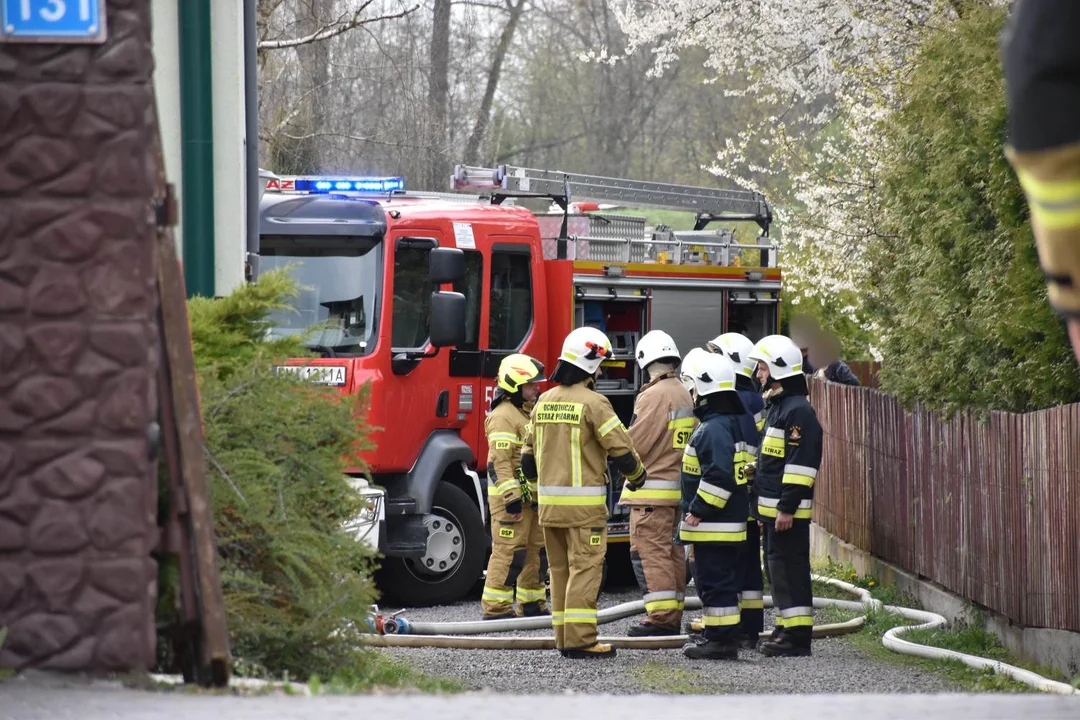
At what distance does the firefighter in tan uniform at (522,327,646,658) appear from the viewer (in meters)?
9.18

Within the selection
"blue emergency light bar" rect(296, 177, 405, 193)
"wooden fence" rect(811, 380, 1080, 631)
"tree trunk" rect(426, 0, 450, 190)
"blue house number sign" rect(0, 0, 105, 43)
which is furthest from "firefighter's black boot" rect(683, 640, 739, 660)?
"tree trunk" rect(426, 0, 450, 190)

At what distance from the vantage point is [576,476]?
9336 millimetres

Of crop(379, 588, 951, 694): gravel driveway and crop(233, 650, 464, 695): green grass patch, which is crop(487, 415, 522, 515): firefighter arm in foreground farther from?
crop(233, 650, 464, 695): green grass patch

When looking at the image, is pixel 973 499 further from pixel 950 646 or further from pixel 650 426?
pixel 650 426

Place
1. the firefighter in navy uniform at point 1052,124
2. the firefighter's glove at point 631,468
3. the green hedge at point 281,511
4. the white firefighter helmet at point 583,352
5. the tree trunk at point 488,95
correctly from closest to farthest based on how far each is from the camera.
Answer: the firefighter in navy uniform at point 1052,124 < the green hedge at point 281,511 < the firefighter's glove at point 631,468 < the white firefighter helmet at point 583,352 < the tree trunk at point 488,95

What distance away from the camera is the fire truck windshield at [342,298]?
1116 cm

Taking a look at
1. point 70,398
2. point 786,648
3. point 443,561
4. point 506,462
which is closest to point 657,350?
point 506,462

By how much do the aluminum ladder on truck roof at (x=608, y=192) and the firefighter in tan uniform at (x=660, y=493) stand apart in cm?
232

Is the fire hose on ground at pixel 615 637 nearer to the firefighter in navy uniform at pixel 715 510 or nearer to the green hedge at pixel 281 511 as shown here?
the firefighter in navy uniform at pixel 715 510

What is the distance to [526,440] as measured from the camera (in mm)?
10000

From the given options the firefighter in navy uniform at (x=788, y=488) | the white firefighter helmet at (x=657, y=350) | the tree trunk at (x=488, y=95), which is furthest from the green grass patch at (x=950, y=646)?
the tree trunk at (x=488, y=95)

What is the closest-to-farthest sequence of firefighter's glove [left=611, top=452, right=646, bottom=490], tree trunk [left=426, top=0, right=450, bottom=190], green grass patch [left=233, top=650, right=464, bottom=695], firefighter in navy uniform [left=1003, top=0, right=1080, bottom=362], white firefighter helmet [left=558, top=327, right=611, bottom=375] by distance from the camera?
firefighter in navy uniform [left=1003, top=0, right=1080, bottom=362]
green grass patch [left=233, top=650, right=464, bottom=695]
firefighter's glove [left=611, top=452, right=646, bottom=490]
white firefighter helmet [left=558, top=327, right=611, bottom=375]
tree trunk [left=426, top=0, right=450, bottom=190]

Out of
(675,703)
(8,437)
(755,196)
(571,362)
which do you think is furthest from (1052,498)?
(755,196)

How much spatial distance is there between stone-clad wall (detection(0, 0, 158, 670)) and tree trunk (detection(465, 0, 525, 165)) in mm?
20695
